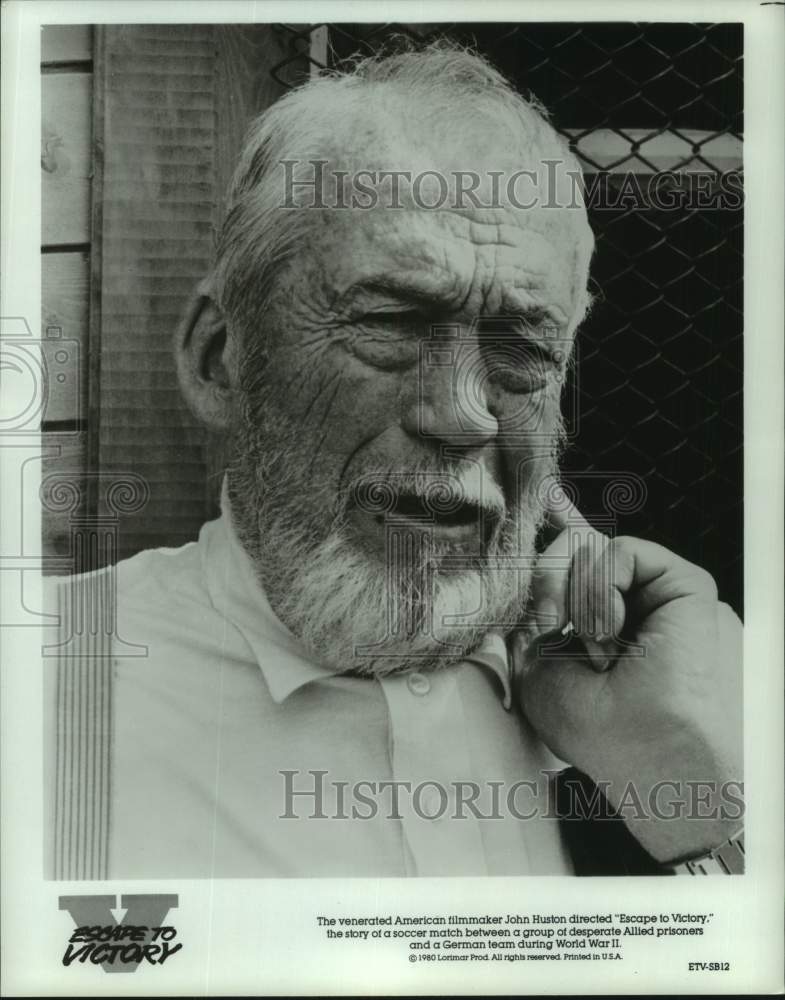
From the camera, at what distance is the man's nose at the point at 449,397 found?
193 centimetres

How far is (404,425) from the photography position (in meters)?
1.93

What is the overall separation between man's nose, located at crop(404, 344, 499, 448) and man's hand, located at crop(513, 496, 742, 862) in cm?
26

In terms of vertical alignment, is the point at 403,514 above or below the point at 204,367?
below

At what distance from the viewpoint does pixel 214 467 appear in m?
1.98

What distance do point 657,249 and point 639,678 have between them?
0.85 meters

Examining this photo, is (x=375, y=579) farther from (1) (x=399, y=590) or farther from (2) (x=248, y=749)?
(2) (x=248, y=749)

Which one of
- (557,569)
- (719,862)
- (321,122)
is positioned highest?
(321,122)

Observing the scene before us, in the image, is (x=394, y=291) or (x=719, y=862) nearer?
(x=394, y=291)

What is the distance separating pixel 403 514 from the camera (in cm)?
195

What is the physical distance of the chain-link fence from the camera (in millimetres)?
1981

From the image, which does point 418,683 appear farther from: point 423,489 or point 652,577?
point 652,577

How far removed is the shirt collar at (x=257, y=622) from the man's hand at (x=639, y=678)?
2.2 inches

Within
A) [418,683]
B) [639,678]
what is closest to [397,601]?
[418,683]

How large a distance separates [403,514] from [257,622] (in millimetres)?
362
